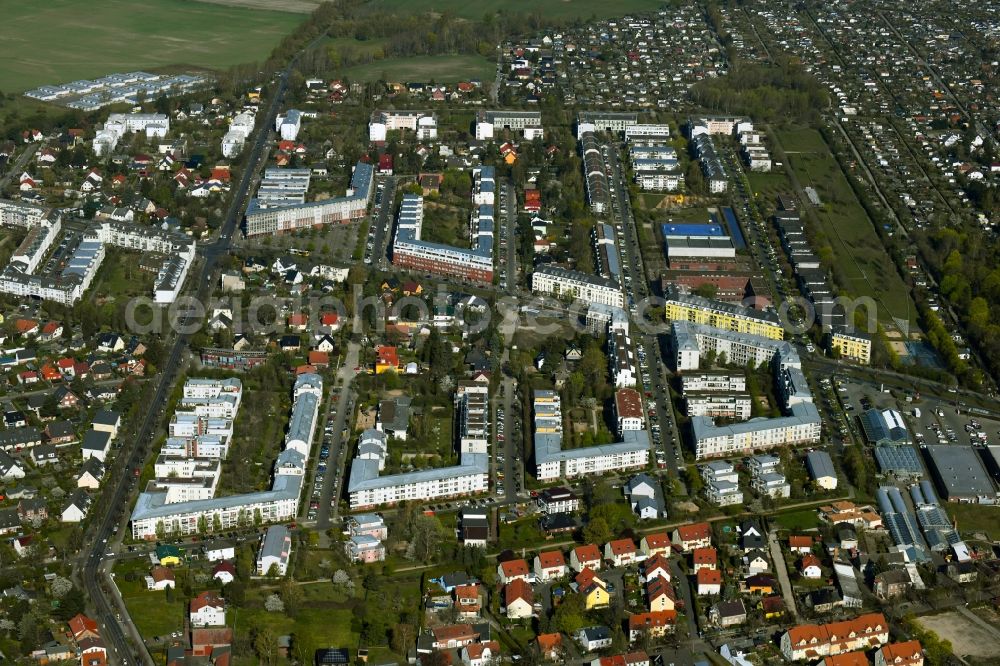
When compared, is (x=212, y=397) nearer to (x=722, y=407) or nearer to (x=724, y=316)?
(x=722, y=407)

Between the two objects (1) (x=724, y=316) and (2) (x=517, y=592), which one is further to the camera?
(1) (x=724, y=316)

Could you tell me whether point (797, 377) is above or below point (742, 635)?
above

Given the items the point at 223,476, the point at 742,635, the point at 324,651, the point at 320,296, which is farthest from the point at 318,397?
the point at 742,635

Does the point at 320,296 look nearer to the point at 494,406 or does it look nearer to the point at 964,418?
the point at 494,406

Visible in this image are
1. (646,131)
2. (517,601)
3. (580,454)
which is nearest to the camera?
(517,601)

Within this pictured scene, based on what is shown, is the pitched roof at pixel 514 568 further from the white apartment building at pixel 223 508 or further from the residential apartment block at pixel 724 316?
the residential apartment block at pixel 724 316

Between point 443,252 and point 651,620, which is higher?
point 443,252

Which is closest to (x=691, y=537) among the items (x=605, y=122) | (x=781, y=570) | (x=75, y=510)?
(x=781, y=570)
